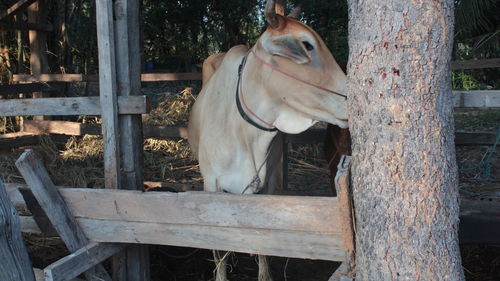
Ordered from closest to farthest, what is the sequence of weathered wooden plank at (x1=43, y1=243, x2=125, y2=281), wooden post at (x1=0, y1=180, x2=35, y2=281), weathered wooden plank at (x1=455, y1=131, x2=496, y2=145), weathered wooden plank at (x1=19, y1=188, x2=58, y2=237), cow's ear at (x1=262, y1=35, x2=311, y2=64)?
wooden post at (x1=0, y1=180, x2=35, y2=281)
weathered wooden plank at (x1=43, y1=243, x2=125, y2=281)
cow's ear at (x1=262, y1=35, x2=311, y2=64)
weathered wooden plank at (x1=19, y1=188, x2=58, y2=237)
weathered wooden plank at (x1=455, y1=131, x2=496, y2=145)

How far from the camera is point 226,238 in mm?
2807

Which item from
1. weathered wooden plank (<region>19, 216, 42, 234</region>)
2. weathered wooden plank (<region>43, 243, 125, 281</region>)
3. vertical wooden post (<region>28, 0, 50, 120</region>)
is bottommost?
weathered wooden plank (<region>43, 243, 125, 281</region>)

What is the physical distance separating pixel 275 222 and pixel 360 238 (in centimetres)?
51

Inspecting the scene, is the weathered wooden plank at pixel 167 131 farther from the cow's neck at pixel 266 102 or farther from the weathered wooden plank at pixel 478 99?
the weathered wooden plank at pixel 478 99

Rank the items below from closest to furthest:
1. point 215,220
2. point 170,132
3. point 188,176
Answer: point 215,220
point 170,132
point 188,176

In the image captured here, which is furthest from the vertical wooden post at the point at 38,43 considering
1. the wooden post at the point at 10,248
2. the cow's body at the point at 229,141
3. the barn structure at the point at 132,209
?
the wooden post at the point at 10,248

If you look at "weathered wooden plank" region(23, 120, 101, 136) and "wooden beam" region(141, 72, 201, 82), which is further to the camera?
"wooden beam" region(141, 72, 201, 82)

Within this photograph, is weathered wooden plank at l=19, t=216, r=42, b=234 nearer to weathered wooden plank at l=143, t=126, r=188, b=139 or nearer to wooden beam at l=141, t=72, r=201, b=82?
weathered wooden plank at l=143, t=126, r=188, b=139

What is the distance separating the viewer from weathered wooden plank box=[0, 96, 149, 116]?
11.5ft

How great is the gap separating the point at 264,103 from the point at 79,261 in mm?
1569

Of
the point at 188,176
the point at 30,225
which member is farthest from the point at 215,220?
the point at 188,176

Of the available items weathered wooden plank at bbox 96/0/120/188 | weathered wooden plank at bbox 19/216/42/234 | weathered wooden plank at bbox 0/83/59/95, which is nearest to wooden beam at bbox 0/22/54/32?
weathered wooden plank at bbox 0/83/59/95

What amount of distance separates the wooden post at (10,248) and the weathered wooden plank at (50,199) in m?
1.56

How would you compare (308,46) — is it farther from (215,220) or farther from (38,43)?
(38,43)
